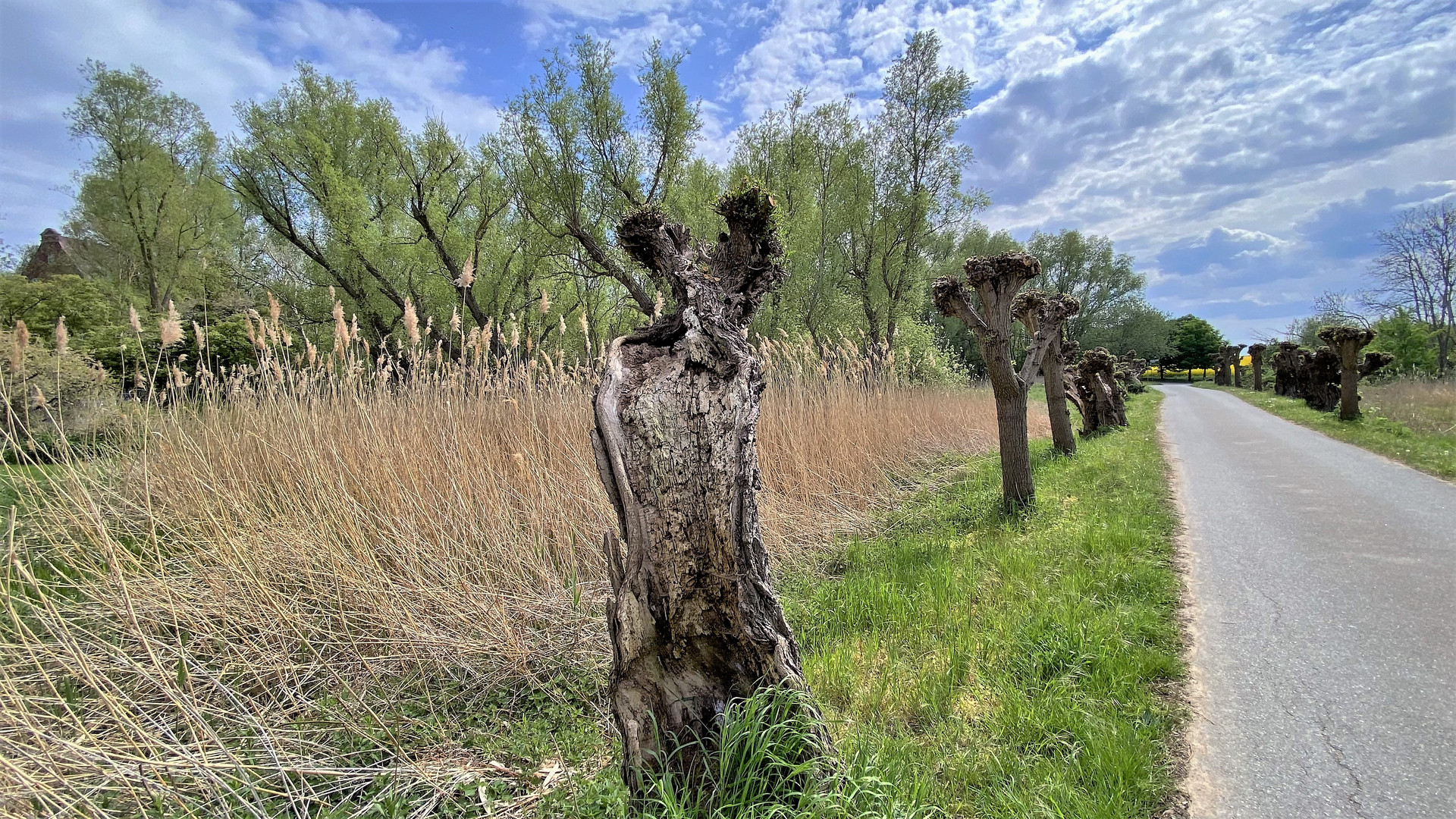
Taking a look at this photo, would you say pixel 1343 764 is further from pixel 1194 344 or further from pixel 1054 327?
pixel 1194 344

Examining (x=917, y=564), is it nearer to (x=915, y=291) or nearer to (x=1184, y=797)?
(x=1184, y=797)

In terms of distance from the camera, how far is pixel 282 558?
3270 millimetres

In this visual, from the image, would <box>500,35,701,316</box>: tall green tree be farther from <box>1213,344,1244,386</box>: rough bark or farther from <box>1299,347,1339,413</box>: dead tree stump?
<box>1213,344,1244,386</box>: rough bark

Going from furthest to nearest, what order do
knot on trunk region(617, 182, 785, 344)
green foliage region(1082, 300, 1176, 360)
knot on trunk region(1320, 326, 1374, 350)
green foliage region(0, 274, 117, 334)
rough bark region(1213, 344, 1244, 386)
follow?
1. green foliage region(1082, 300, 1176, 360)
2. rough bark region(1213, 344, 1244, 386)
3. green foliage region(0, 274, 117, 334)
4. knot on trunk region(1320, 326, 1374, 350)
5. knot on trunk region(617, 182, 785, 344)

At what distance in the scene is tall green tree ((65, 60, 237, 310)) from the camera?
71.1ft

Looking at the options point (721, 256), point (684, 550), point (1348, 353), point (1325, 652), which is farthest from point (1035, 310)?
point (1348, 353)

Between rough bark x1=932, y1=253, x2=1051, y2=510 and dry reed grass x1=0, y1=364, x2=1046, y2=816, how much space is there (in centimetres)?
218

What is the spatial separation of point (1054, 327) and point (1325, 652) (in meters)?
5.46

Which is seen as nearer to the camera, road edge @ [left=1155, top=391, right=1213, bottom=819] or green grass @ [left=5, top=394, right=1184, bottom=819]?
green grass @ [left=5, top=394, right=1184, bottom=819]

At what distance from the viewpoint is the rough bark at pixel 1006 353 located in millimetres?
6082

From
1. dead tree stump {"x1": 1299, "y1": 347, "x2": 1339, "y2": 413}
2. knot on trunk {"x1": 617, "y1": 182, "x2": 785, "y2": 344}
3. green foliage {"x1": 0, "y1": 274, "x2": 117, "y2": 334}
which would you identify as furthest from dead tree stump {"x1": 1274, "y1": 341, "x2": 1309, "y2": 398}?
green foliage {"x1": 0, "y1": 274, "x2": 117, "y2": 334}

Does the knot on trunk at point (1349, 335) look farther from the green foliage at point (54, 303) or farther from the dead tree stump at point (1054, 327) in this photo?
the green foliage at point (54, 303)

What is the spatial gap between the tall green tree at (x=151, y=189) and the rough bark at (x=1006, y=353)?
89.7 ft

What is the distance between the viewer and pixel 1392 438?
10102 millimetres
